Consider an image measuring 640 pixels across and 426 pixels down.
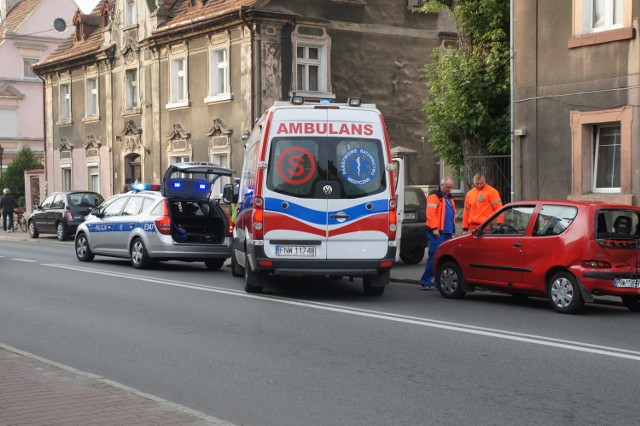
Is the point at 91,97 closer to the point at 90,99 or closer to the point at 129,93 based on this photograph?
the point at 90,99

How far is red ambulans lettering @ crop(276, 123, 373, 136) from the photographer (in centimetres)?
1346

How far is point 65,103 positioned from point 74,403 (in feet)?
126

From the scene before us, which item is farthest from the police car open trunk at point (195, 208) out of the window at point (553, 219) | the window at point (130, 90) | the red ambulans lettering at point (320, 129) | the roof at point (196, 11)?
the window at point (130, 90)

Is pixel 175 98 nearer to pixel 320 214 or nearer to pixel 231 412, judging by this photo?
pixel 320 214

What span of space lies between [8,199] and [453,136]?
846 inches

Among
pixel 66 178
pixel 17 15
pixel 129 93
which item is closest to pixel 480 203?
pixel 129 93

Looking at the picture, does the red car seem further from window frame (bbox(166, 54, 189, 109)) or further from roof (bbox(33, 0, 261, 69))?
window frame (bbox(166, 54, 189, 109))

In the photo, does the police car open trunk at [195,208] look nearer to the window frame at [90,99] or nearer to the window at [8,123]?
the window frame at [90,99]

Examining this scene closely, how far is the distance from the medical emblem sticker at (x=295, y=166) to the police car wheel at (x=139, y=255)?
633cm

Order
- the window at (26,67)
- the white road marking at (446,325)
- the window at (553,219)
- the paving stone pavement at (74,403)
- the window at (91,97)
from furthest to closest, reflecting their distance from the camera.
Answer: the window at (26,67) → the window at (91,97) → the window at (553,219) → the white road marking at (446,325) → the paving stone pavement at (74,403)

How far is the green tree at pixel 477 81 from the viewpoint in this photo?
75.0 ft

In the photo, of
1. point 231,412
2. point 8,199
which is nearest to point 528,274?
point 231,412

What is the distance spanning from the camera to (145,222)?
19016mm

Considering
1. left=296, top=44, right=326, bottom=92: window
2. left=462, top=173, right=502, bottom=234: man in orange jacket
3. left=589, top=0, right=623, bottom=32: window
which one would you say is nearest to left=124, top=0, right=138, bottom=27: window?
left=296, top=44, right=326, bottom=92: window
